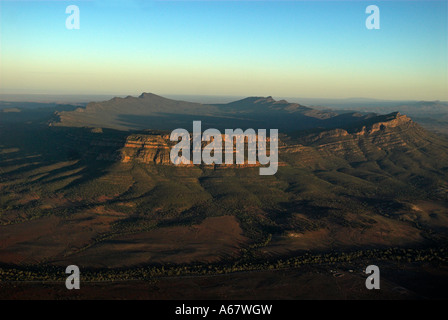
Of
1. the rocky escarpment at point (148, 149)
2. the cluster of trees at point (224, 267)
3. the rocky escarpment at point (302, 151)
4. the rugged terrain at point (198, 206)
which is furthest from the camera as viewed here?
the rocky escarpment at point (302, 151)

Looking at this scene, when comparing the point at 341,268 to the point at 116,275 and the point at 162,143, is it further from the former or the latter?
the point at 162,143

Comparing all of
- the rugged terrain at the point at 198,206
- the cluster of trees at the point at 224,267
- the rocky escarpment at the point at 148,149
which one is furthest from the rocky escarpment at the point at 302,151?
the cluster of trees at the point at 224,267

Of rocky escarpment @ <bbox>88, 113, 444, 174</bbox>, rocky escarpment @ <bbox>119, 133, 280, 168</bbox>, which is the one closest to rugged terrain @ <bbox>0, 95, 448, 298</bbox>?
rocky escarpment @ <bbox>119, 133, 280, 168</bbox>

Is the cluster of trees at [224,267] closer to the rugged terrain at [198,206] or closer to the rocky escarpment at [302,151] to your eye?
the rugged terrain at [198,206]

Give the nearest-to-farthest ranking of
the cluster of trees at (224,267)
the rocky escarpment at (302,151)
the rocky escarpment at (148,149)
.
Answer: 1. the cluster of trees at (224,267)
2. the rocky escarpment at (148,149)
3. the rocky escarpment at (302,151)

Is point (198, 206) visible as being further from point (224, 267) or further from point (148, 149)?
point (224, 267)

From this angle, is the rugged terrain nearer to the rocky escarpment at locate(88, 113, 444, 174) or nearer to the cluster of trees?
the cluster of trees

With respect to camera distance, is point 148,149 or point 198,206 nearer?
point 198,206

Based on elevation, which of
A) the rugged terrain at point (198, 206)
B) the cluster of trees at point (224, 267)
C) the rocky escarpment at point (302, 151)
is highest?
the rocky escarpment at point (302, 151)

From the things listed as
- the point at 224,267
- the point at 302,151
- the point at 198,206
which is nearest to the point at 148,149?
the point at 198,206

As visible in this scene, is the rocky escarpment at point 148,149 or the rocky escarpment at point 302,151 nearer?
the rocky escarpment at point 148,149

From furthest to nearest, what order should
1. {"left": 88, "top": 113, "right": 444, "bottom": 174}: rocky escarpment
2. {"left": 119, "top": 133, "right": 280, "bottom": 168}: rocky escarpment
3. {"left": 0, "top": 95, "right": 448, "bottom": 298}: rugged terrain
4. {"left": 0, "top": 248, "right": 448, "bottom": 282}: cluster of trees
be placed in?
{"left": 88, "top": 113, "right": 444, "bottom": 174}: rocky escarpment < {"left": 119, "top": 133, "right": 280, "bottom": 168}: rocky escarpment < {"left": 0, "top": 95, "right": 448, "bottom": 298}: rugged terrain < {"left": 0, "top": 248, "right": 448, "bottom": 282}: cluster of trees
